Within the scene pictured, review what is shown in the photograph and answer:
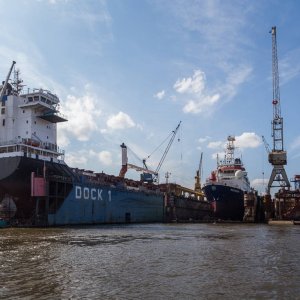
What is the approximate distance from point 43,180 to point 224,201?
39.0 m

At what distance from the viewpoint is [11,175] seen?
5181 centimetres

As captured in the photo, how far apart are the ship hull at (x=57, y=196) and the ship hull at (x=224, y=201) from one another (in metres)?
18.6

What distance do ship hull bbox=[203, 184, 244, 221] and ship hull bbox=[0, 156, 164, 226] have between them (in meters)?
18.6

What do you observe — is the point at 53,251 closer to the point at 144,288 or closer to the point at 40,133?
the point at 144,288

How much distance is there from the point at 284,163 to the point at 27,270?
70.2 meters

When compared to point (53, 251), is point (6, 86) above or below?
above

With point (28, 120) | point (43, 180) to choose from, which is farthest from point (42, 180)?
point (28, 120)

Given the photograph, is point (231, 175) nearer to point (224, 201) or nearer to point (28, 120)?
point (224, 201)

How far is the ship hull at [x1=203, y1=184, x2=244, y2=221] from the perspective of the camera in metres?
79.9

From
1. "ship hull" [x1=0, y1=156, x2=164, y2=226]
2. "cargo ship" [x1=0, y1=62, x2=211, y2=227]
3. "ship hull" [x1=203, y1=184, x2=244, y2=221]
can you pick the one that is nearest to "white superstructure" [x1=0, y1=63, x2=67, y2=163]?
"cargo ship" [x1=0, y1=62, x2=211, y2=227]

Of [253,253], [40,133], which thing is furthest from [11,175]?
[253,253]

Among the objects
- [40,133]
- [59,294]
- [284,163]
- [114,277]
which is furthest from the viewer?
A: [284,163]

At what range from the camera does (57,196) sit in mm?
55250

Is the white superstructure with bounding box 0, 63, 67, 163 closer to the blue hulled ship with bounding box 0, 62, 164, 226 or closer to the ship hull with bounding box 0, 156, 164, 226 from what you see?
the blue hulled ship with bounding box 0, 62, 164, 226
